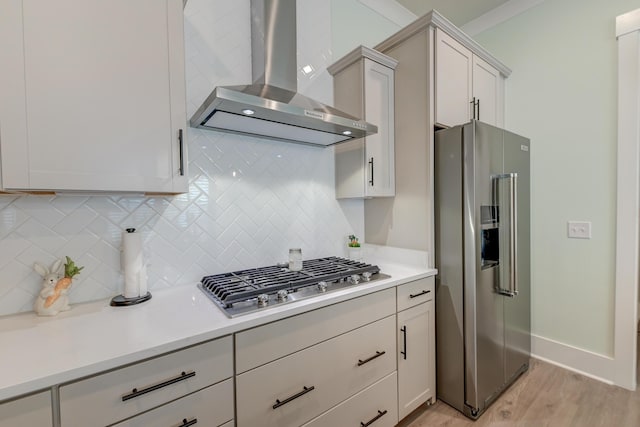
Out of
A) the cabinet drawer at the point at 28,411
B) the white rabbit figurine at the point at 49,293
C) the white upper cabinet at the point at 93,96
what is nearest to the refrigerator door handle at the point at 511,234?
the white upper cabinet at the point at 93,96

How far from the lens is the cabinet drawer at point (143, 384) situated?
0.81m

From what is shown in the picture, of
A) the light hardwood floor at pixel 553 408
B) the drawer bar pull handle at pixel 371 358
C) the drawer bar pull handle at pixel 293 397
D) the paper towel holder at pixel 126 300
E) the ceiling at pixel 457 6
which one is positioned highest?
the ceiling at pixel 457 6

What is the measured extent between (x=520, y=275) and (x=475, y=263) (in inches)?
29.4

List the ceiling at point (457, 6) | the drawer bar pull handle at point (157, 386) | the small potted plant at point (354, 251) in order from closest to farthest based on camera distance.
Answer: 1. the drawer bar pull handle at point (157, 386)
2. the small potted plant at point (354, 251)
3. the ceiling at point (457, 6)

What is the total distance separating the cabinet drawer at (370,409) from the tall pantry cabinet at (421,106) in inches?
32.2

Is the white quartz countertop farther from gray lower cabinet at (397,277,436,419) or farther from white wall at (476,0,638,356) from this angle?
white wall at (476,0,638,356)

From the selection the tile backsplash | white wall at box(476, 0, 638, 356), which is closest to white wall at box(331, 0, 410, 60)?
the tile backsplash

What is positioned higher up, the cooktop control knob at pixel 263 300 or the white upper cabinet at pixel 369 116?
the white upper cabinet at pixel 369 116

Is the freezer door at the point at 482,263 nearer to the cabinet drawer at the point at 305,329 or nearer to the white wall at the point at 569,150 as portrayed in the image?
the cabinet drawer at the point at 305,329

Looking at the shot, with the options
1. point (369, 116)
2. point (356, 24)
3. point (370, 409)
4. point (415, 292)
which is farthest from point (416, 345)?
point (356, 24)

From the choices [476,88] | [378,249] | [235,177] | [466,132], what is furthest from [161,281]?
[476,88]

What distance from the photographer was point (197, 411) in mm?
988

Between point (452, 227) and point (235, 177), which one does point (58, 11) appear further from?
point (452, 227)

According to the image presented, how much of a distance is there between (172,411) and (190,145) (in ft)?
4.11
